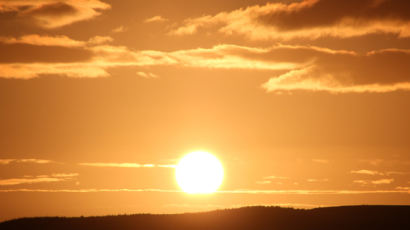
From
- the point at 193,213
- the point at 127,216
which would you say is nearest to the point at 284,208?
the point at 193,213

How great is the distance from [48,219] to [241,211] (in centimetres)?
2669

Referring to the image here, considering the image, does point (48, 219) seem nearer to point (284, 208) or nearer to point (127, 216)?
point (127, 216)

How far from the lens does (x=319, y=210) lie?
404ft

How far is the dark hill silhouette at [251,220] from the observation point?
11556 centimetres

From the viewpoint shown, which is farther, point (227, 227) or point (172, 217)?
point (172, 217)

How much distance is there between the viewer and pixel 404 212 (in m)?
120

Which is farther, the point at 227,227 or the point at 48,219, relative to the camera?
the point at 48,219

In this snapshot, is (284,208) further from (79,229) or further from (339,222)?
(79,229)

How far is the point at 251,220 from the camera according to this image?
4648 inches

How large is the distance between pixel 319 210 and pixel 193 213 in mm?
17406

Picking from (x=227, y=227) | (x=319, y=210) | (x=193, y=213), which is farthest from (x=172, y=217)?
(x=319, y=210)

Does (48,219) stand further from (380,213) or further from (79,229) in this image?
(380,213)

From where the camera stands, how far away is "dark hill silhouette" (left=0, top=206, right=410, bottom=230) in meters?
116

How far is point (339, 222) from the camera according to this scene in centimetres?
11656
